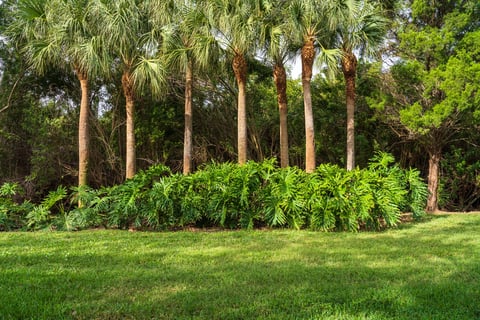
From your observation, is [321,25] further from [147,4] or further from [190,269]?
[190,269]

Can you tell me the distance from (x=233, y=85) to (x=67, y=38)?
21.7 ft

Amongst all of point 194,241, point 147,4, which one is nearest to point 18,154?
point 147,4

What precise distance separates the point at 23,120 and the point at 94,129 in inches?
106

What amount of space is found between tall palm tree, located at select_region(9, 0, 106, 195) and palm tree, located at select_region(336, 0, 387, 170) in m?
6.80

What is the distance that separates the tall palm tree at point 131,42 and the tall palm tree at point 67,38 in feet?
1.59

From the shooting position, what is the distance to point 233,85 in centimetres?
1556

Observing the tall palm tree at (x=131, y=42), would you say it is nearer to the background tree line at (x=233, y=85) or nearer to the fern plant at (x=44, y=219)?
the background tree line at (x=233, y=85)

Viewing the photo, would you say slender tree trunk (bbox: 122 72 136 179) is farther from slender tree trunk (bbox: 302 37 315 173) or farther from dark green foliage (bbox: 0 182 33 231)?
slender tree trunk (bbox: 302 37 315 173)

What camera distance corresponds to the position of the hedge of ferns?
855 centimetres

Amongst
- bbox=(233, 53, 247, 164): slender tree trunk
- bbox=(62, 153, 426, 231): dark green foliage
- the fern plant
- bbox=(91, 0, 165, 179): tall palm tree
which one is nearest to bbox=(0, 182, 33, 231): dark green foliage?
the fern plant

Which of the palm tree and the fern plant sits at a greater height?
the palm tree

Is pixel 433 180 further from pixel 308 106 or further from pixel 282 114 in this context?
pixel 282 114

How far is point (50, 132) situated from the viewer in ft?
49.6

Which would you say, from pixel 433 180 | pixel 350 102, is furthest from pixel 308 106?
pixel 433 180
